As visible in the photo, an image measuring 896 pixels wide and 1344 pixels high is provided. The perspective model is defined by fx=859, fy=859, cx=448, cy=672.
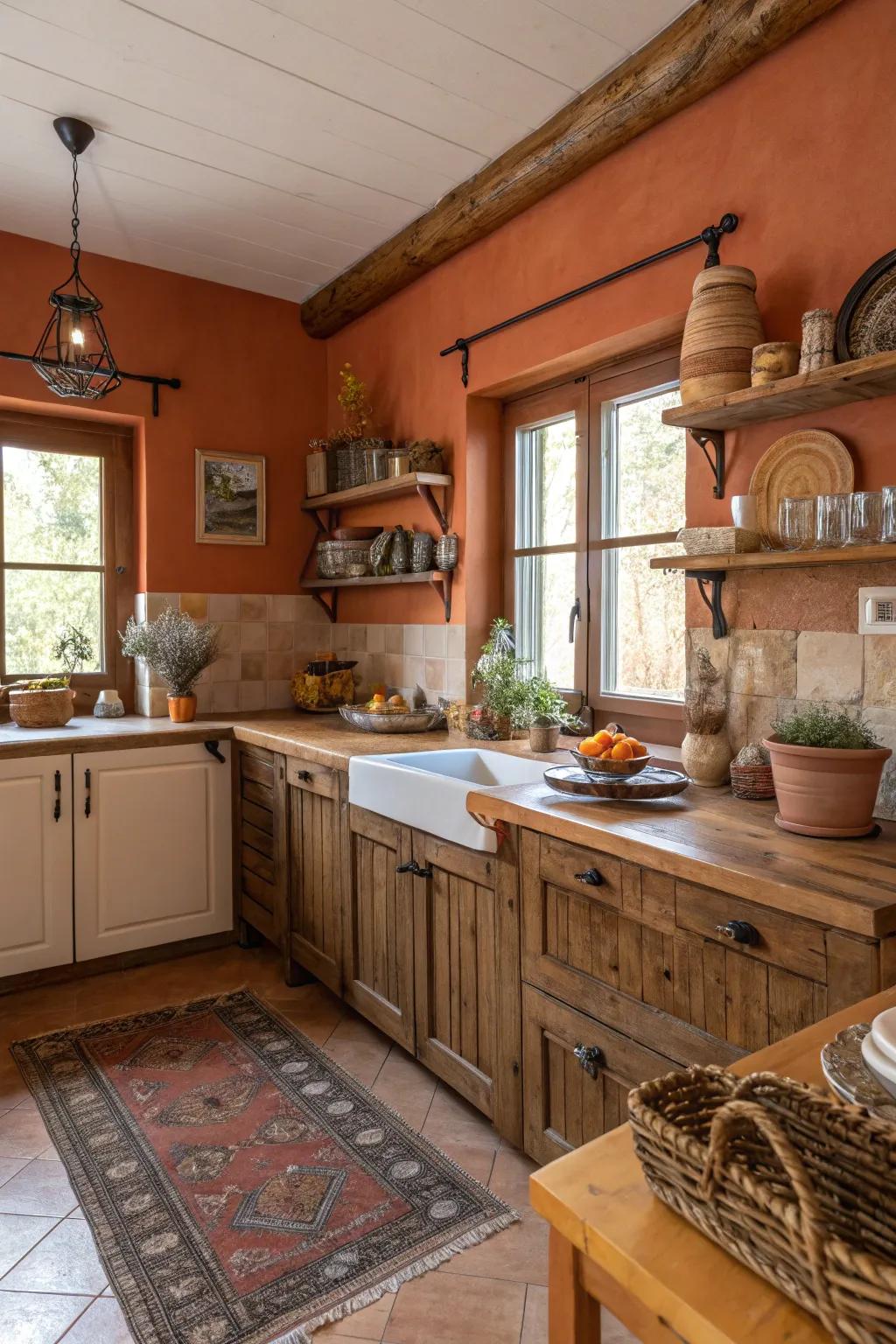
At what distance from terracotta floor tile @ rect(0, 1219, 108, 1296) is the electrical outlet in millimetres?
2038

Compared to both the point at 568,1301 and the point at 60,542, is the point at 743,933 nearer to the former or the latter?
the point at 568,1301

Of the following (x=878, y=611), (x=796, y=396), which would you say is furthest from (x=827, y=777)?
(x=796, y=396)

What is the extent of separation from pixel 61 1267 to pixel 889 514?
7.36ft

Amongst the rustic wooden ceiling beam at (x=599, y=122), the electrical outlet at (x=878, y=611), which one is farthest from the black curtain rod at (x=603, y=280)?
the electrical outlet at (x=878, y=611)

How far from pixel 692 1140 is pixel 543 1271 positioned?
1354 mm

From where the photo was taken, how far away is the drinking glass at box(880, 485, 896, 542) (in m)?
1.69

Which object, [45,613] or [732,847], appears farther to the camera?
[45,613]

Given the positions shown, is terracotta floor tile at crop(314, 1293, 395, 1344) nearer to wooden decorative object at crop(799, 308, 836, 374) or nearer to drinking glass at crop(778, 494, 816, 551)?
drinking glass at crop(778, 494, 816, 551)

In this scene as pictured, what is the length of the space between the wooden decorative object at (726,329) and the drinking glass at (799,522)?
1.11 ft

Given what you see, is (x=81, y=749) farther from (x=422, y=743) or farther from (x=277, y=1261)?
(x=277, y=1261)

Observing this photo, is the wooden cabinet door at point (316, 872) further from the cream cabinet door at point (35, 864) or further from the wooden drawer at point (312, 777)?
the cream cabinet door at point (35, 864)

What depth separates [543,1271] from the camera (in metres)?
1.72

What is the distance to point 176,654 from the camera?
3506 mm

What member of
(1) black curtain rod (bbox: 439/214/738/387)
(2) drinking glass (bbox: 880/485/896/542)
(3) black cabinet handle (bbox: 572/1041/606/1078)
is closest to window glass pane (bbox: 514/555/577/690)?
(1) black curtain rod (bbox: 439/214/738/387)
